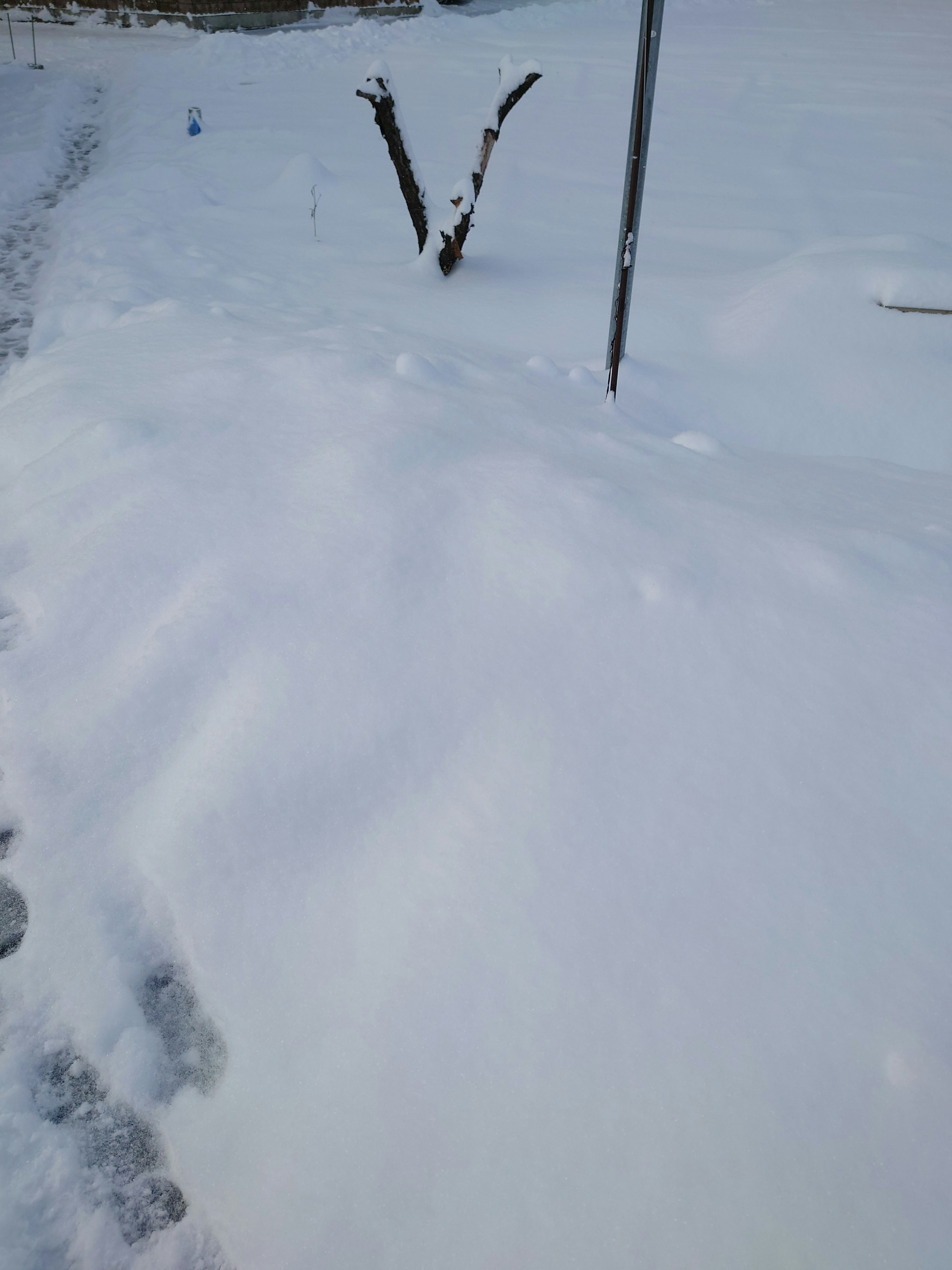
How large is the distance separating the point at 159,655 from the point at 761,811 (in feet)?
3.62

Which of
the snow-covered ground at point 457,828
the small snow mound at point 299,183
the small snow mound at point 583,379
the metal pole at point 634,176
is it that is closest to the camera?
the snow-covered ground at point 457,828

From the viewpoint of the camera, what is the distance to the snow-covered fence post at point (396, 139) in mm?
3545

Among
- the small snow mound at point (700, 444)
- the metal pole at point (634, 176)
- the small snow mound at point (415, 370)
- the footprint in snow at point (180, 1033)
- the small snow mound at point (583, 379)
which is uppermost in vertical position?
the metal pole at point (634, 176)

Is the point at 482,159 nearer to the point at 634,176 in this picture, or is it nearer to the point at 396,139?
the point at 396,139

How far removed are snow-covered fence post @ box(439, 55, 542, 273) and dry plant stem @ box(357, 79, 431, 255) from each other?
129 mm

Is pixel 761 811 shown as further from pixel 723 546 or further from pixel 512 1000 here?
pixel 723 546

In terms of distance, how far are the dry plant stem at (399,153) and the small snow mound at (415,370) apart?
199 centimetres

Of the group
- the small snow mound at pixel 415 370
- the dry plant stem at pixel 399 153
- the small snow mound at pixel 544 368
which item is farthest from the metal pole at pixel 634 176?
the dry plant stem at pixel 399 153

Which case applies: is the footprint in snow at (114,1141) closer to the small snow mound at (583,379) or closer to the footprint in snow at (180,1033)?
the footprint in snow at (180,1033)

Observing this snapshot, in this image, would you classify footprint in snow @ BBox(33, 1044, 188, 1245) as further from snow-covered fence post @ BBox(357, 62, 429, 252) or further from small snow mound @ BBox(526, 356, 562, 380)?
snow-covered fence post @ BBox(357, 62, 429, 252)

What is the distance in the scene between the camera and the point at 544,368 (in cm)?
263

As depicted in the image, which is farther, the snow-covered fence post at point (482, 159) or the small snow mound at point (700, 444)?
the snow-covered fence post at point (482, 159)

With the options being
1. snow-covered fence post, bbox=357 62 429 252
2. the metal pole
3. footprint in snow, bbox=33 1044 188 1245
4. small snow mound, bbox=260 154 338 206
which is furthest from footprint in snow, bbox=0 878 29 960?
small snow mound, bbox=260 154 338 206

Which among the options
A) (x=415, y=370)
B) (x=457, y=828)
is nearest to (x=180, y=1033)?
(x=457, y=828)
